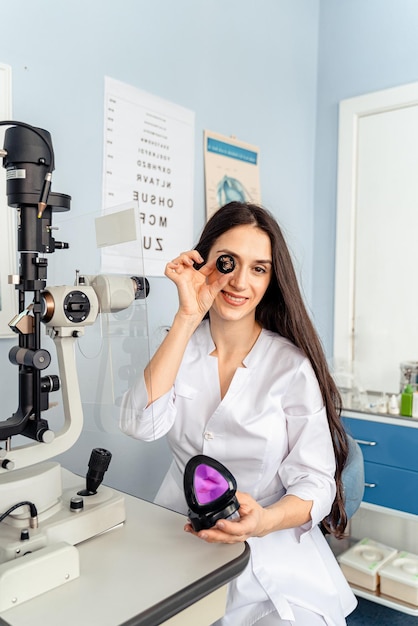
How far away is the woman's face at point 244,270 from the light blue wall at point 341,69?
1.46m

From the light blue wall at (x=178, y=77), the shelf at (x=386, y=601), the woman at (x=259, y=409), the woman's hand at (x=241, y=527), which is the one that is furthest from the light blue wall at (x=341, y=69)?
the woman's hand at (x=241, y=527)

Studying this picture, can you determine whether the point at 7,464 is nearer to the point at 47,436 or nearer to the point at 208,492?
the point at 47,436

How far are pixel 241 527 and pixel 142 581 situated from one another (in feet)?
0.62

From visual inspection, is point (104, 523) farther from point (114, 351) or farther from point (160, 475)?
point (160, 475)

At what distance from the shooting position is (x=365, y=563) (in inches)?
87.0

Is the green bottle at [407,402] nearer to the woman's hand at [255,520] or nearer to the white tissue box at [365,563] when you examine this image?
the white tissue box at [365,563]

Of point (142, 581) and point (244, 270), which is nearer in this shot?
point (142, 581)

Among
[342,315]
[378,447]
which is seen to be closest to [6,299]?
[378,447]

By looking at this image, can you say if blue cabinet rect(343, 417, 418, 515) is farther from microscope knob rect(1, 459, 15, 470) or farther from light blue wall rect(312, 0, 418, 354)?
microscope knob rect(1, 459, 15, 470)

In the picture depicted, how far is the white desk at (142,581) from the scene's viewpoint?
811 millimetres

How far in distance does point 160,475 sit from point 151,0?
1.62 m

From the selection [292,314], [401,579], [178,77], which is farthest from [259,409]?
[178,77]

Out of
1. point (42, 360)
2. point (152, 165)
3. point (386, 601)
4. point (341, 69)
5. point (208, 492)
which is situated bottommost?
point (386, 601)

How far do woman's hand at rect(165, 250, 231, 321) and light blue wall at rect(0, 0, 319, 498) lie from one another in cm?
25
